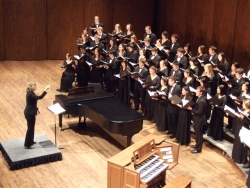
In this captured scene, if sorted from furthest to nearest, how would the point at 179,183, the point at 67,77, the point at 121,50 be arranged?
the point at 67,77 < the point at 121,50 < the point at 179,183

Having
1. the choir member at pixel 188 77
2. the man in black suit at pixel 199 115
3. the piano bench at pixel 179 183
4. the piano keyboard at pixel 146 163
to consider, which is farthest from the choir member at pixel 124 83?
the piano bench at pixel 179 183

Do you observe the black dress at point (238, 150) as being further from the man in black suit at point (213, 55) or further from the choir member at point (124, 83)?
the choir member at point (124, 83)

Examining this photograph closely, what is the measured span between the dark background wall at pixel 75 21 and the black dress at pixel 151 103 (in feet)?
11.7

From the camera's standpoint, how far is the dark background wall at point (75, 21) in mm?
12812

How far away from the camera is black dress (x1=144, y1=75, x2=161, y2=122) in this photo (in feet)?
29.6

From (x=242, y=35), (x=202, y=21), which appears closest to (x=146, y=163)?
(x=242, y=35)

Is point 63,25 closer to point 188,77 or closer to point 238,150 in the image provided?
point 188,77

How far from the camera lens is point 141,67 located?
9555 mm

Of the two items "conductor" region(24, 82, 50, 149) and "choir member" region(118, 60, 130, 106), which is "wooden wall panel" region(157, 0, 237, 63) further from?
"conductor" region(24, 82, 50, 149)

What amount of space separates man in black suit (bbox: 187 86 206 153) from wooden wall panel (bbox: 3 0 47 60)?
728 centimetres

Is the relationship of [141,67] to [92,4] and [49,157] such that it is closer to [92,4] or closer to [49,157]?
[49,157]

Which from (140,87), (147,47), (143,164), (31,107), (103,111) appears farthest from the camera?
(147,47)

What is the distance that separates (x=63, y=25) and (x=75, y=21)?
0.40m

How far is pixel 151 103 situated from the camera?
9.47 m
